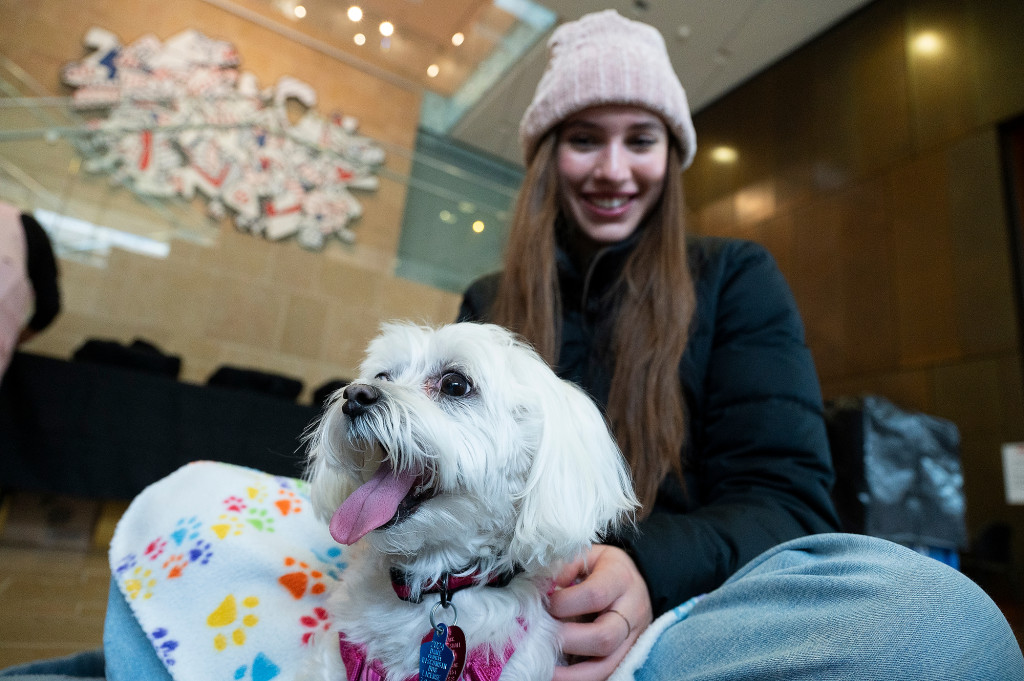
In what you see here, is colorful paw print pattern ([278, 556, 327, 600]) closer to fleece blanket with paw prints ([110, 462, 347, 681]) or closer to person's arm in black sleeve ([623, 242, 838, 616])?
fleece blanket with paw prints ([110, 462, 347, 681])

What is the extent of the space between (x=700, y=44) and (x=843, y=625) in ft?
9.64

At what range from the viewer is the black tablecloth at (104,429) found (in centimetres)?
226

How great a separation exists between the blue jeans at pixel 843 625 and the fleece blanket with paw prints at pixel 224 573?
18.2 inches

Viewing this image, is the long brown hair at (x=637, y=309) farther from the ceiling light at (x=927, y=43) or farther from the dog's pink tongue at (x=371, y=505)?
the ceiling light at (x=927, y=43)

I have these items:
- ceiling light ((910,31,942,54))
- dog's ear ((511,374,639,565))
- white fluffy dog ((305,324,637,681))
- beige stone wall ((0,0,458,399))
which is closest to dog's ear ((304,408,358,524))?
white fluffy dog ((305,324,637,681))

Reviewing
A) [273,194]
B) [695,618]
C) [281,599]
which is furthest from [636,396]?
[273,194]

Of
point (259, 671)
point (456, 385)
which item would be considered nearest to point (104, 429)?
point (259, 671)

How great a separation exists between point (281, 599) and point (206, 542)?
0.45 ft

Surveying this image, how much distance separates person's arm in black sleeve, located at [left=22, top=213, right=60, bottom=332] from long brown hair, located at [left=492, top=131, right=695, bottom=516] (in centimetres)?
182

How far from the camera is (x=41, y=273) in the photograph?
2.10 metres

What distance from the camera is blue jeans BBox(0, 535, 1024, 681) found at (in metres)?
0.49

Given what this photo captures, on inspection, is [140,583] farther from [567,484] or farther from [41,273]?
[41,273]

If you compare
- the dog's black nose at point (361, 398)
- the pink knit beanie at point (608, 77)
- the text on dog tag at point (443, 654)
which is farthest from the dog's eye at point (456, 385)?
the pink knit beanie at point (608, 77)

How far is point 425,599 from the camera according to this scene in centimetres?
67
